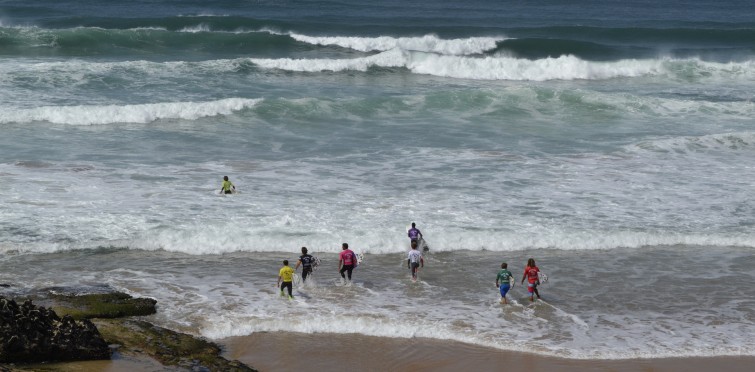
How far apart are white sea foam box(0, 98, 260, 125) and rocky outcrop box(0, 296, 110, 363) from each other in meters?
18.7

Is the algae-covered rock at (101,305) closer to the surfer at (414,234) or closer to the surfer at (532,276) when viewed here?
the surfer at (414,234)

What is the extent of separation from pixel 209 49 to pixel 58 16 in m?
12.3

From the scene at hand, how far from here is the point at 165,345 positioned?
14016 millimetres

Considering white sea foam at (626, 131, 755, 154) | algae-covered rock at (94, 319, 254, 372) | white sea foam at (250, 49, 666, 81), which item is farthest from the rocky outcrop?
white sea foam at (250, 49, 666, 81)

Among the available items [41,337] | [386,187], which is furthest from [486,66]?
[41,337]

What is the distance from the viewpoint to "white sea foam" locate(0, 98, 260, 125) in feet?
99.5

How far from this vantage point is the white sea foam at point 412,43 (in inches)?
2000

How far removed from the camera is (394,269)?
63.0ft

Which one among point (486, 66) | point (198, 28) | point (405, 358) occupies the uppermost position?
point (198, 28)

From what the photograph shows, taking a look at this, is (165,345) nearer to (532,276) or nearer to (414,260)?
(414,260)

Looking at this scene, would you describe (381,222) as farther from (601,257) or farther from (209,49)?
(209,49)

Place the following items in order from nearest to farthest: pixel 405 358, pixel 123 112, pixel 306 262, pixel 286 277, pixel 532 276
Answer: pixel 405 358 < pixel 286 277 < pixel 532 276 < pixel 306 262 < pixel 123 112

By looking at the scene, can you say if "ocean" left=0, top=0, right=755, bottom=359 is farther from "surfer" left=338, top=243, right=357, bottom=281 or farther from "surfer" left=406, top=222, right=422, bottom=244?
"surfer" left=406, top=222, right=422, bottom=244

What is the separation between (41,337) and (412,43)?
41.6m
